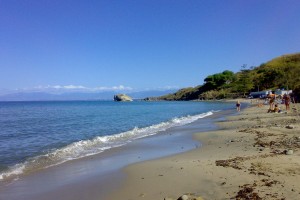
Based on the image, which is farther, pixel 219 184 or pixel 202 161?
pixel 202 161

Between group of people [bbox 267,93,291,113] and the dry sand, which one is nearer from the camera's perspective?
the dry sand

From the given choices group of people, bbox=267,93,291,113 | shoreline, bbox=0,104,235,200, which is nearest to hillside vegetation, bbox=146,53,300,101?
group of people, bbox=267,93,291,113

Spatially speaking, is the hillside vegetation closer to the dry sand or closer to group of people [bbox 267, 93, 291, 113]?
group of people [bbox 267, 93, 291, 113]

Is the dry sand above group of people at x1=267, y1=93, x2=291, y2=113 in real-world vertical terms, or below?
below

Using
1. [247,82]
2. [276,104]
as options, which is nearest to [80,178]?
[276,104]

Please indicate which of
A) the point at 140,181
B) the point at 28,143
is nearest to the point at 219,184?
the point at 140,181

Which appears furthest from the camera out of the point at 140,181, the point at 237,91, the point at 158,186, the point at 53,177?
the point at 237,91

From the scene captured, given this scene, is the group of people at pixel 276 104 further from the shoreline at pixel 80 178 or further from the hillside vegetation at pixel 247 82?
the hillside vegetation at pixel 247 82

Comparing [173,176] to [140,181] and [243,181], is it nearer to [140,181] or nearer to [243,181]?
[140,181]

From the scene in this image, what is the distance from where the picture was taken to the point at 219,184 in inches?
328

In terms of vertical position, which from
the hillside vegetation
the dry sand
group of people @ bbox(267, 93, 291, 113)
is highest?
the hillside vegetation

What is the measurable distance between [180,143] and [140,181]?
8.91 meters

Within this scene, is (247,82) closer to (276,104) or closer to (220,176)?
(276,104)

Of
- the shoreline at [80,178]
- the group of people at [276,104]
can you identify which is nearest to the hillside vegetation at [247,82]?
the group of people at [276,104]
